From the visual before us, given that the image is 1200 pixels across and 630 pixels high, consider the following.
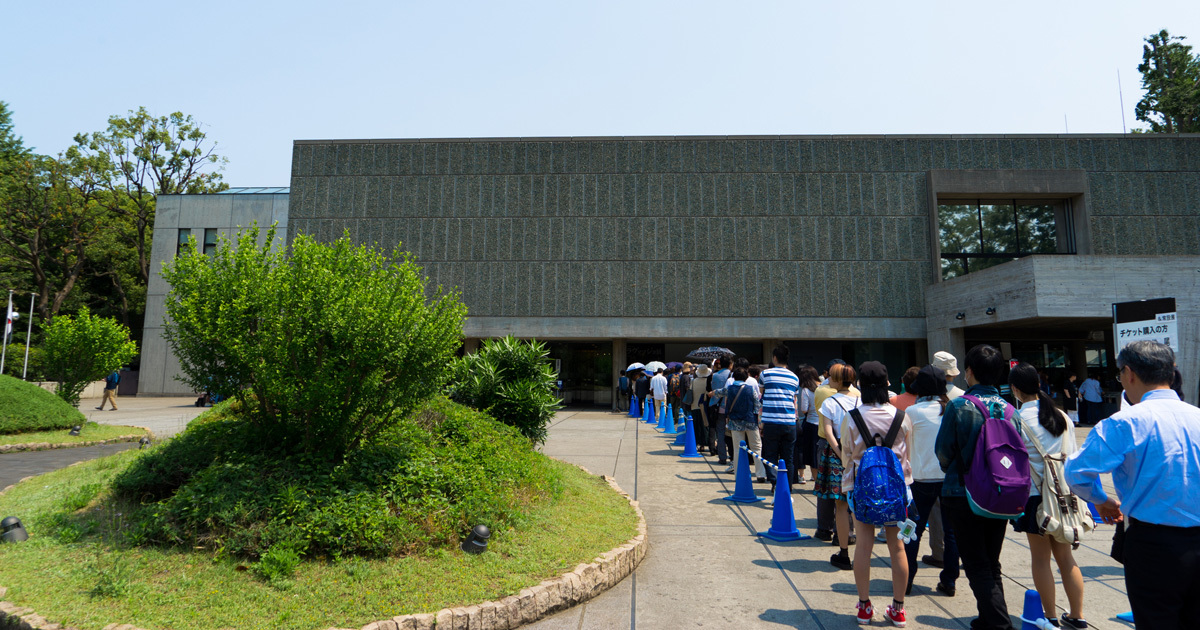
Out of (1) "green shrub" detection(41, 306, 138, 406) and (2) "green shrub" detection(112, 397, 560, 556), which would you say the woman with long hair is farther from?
(1) "green shrub" detection(41, 306, 138, 406)

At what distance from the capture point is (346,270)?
618cm

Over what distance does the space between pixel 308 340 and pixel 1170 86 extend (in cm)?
4570

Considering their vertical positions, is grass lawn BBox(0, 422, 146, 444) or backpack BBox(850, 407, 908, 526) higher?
backpack BBox(850, 407, 908, 526)

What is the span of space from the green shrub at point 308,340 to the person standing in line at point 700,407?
6.63m

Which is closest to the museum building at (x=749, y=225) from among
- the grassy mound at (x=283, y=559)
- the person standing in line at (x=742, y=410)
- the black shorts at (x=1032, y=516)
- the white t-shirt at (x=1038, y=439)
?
the person standing in line at (x=742, y=410)

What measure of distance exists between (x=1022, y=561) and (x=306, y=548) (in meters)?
6.27

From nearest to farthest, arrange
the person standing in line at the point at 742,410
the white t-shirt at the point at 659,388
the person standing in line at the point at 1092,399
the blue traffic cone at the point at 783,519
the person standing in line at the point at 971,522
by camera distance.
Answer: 1. the person standing in line at the point at 971,522
2. the blue traffic cone at the point at 783,519
3. the person standing in line at the point at 742,410
4. the person standing in line at the point at 1092,399
5. the white t-shirt at the point at 659,388

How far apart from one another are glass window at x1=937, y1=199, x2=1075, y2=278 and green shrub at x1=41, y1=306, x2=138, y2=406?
102ft

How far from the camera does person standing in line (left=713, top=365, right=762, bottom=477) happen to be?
8.45 m

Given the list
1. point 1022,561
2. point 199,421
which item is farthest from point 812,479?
point 199,421

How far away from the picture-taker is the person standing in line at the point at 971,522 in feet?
12.3

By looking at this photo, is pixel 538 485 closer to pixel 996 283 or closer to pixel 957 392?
pixel 957 392

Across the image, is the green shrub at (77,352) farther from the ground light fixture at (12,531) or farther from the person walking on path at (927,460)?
the person walking on path at (927,460)

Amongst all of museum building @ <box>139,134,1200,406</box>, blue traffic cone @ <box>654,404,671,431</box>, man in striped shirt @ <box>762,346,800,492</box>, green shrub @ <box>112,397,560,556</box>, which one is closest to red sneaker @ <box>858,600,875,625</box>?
green shrub @ <box>112,397,560,556</box>
